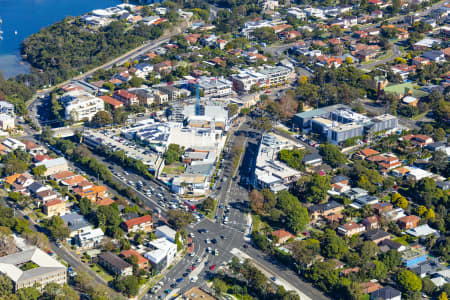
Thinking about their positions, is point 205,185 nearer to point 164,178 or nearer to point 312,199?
point 164,178

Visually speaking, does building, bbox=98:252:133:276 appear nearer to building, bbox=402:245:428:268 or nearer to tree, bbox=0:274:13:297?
tree, bbox=0:274:13:297

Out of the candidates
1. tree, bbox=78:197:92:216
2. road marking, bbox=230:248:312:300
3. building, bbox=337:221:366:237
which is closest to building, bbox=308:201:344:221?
building, bbox=337:221:366:237

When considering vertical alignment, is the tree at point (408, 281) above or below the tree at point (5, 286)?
below

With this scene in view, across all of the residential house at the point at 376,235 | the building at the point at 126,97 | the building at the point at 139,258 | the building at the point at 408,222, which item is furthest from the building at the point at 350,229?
the building at the point at 126,97

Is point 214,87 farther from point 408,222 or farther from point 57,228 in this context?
point 57,228

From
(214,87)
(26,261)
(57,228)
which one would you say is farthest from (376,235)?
(214,87)

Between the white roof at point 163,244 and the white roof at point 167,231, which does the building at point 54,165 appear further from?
the white roof at point 163,244
